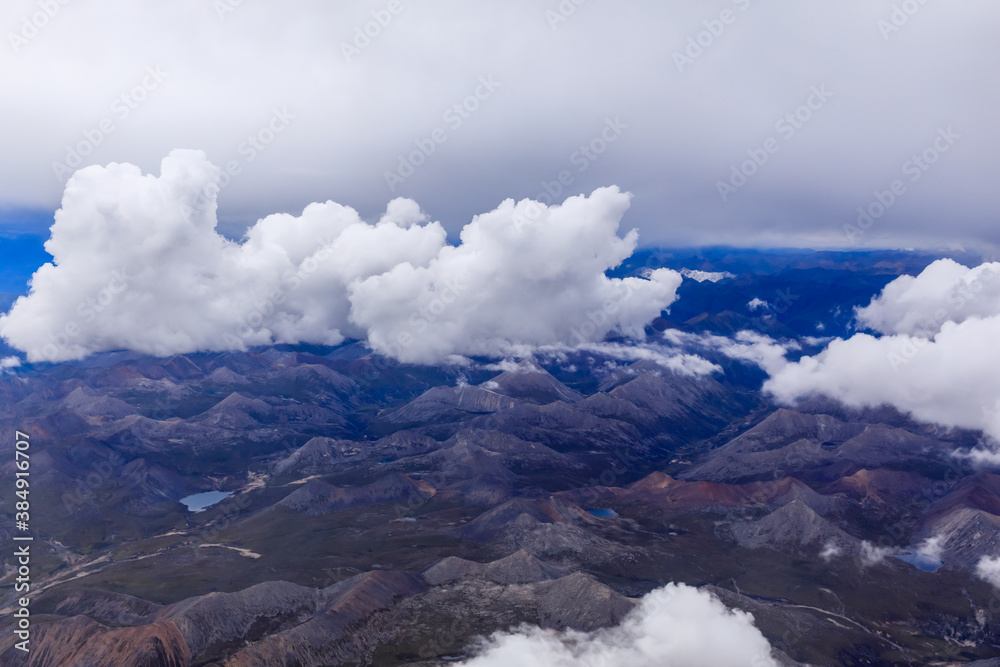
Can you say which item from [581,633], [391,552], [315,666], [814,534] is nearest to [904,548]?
[814,534]

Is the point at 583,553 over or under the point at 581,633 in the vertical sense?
over

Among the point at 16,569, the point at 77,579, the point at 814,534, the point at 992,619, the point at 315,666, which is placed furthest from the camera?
the point at 814,534

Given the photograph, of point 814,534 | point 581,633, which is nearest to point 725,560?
point 814,534

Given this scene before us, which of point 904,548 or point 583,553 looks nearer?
point 583,553

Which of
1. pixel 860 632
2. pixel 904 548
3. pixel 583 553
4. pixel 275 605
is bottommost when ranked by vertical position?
pixel 275 605

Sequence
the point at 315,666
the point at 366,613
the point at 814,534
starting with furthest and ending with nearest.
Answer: the point at 814,534, the point at 366,613, the point at 315,666

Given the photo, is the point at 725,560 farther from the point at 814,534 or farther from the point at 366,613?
the point at 366,613
